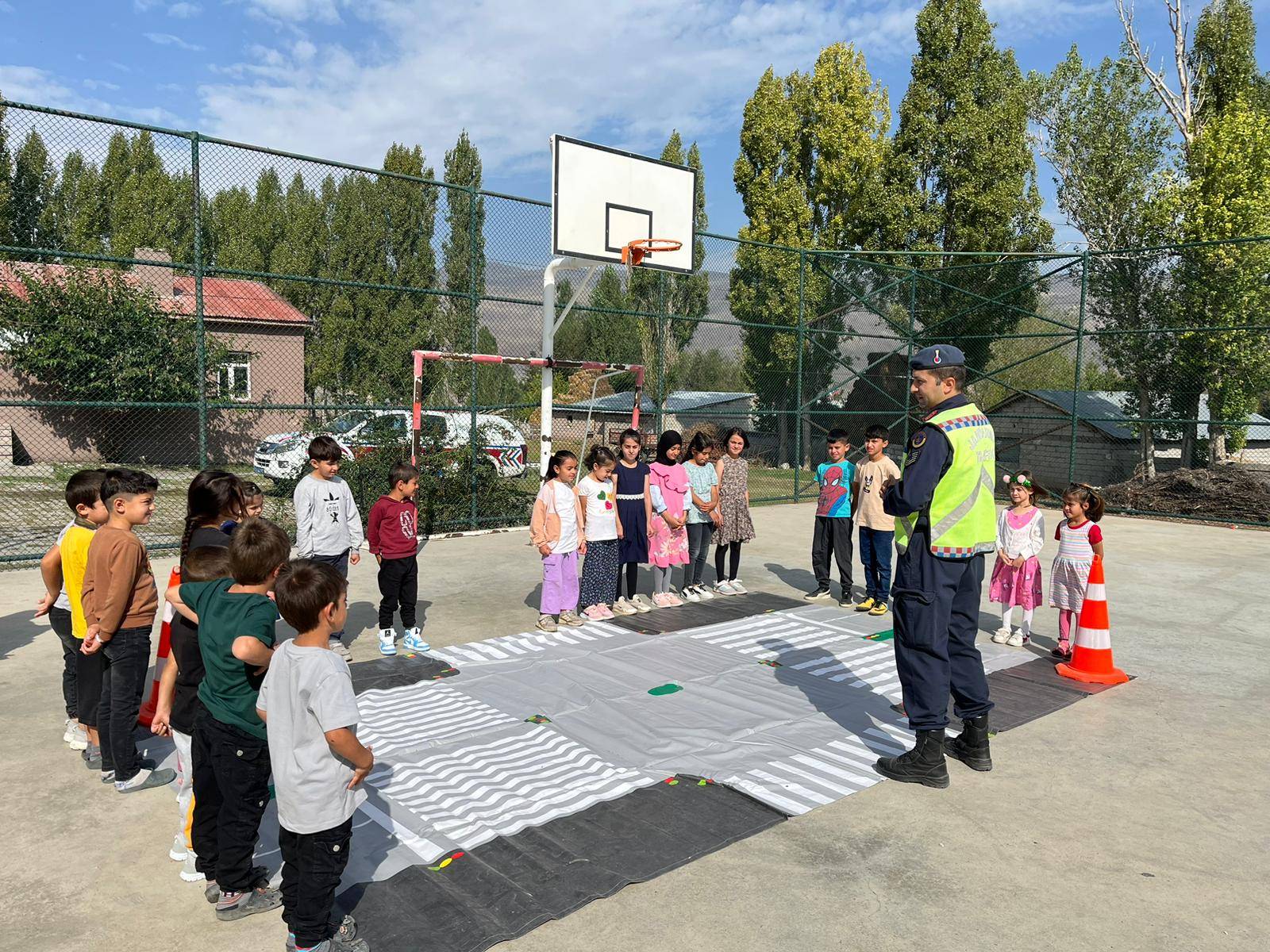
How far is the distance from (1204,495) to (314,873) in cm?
1595

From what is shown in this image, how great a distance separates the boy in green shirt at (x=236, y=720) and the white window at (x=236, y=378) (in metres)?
9.18

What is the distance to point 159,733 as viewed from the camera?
3551mm

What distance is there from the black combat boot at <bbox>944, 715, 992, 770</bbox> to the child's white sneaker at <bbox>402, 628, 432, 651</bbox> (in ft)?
11.9

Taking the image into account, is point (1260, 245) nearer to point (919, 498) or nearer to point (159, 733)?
point (919, 498)

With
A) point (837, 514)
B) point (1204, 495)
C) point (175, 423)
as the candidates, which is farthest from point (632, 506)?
point (1204, 495)

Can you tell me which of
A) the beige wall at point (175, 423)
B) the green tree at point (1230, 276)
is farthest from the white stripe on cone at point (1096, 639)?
the green tree at point (1230, 276)

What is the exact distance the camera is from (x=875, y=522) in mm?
7535

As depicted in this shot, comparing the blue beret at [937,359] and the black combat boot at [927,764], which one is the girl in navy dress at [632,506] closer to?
the blue beret at [937,359]

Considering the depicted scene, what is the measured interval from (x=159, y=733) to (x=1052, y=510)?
50.3 ft

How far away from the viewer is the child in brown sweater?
12.2ft

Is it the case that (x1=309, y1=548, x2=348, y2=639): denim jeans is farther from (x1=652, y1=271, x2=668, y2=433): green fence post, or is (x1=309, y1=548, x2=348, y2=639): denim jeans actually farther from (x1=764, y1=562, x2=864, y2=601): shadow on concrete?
(x1=652, y1=271, x2=668, y2=433): green fence post

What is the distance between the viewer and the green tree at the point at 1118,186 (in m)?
16.2

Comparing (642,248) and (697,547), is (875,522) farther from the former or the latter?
(642,248)

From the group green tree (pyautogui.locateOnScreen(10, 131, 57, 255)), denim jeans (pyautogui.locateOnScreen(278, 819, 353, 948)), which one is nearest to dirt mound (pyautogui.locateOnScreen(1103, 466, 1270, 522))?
denim jeans (pyautogui.locateOnScreen(278, 819, 353, 948))
